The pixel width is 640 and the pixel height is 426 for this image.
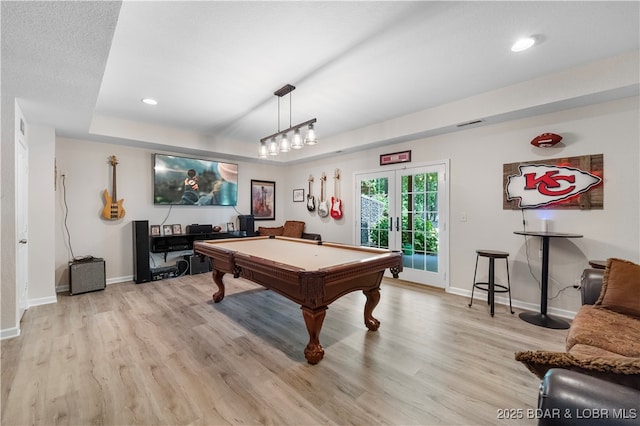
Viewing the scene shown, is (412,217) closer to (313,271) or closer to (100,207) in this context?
(313,271)

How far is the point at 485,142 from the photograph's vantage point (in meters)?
3.72

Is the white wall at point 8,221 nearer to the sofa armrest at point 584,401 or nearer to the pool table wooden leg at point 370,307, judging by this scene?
the pool table wooden leg at point 370,307

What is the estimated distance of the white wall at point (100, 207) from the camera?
163 inches

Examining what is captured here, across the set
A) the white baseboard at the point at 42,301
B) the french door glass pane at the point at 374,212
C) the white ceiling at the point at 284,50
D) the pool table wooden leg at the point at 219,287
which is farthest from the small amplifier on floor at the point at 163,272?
the french door glass pane at the point at 374,212

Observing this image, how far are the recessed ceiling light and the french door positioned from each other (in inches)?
73.4

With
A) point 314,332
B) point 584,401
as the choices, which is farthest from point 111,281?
point 584,401

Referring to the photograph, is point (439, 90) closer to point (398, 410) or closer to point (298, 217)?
point (398, 410)

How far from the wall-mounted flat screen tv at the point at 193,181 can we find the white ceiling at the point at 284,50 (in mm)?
1327

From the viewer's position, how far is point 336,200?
222 inches

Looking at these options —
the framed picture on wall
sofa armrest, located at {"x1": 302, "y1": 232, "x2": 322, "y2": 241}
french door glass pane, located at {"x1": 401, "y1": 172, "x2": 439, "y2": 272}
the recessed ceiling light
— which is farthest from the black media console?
the recessed ceiling light

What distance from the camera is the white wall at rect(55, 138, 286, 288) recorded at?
4129 millimetres

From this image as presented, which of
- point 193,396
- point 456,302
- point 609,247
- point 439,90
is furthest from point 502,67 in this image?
point 193,396

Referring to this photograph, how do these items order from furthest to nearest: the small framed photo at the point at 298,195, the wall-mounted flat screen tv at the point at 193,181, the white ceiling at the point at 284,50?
the small framed photo at the point at 298,195 → the wall-mounted flat screen tv at the point at 193,181 → the white ceiling at the point at 284,50

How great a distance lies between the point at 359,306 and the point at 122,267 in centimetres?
403
